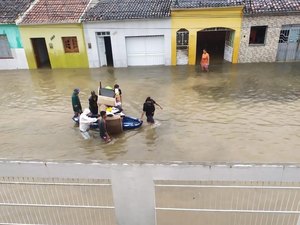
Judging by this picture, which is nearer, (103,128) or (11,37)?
(103,128)

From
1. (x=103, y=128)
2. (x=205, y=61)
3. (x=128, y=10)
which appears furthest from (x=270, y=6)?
(x=103, y=128)

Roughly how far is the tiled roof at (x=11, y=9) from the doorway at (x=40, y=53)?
5.57 feet

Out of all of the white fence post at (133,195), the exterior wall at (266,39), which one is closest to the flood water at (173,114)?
the exterior wall at (266,39)

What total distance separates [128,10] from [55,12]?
459 cm

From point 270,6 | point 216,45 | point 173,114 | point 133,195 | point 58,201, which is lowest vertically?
point 216,45

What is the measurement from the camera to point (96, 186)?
4.70m

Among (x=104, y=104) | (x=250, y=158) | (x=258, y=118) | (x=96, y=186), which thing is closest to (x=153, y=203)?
(x=96, y=186)

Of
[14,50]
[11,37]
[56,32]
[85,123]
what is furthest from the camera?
[14,50]

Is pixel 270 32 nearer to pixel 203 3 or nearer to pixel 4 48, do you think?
pixel 203 3

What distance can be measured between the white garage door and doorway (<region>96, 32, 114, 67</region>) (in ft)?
4.81

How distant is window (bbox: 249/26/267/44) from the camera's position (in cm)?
1756

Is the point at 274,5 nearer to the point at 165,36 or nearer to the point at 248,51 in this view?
the point at 248,51

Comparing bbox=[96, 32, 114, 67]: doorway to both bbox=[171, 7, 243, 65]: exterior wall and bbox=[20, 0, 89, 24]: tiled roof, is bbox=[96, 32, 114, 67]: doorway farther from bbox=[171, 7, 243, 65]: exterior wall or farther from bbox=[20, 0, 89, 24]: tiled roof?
bbox=[171, 7, 243, 65]: exterior wall

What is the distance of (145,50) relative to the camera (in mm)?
18406
